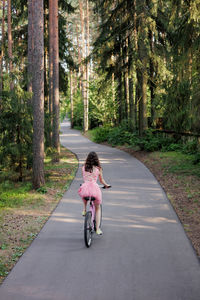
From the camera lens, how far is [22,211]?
9.43m

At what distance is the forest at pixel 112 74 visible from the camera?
36.3 ft

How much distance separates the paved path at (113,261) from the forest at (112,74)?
388cm

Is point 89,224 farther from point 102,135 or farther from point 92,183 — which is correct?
point 102,135

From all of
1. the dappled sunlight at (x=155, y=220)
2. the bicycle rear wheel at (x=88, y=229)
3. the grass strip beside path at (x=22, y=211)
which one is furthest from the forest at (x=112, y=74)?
the bicycle rear wheel at (x=88, y=229)

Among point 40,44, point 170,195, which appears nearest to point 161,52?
point 40,44

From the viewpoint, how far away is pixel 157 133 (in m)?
22.4

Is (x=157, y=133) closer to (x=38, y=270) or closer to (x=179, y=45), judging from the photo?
(x=179, y=45)

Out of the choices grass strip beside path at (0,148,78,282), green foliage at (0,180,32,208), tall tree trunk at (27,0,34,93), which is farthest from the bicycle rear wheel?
tall tree trunk at (27,0,34,93)

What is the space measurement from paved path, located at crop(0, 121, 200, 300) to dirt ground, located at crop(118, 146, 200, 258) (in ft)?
0.84

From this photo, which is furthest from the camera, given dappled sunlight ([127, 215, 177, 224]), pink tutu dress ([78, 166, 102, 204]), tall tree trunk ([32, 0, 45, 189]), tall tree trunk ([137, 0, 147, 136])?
tall tree trunk ([137, 0, 147, 136])

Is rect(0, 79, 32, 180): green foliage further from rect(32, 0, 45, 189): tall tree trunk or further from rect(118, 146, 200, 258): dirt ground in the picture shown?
rect(118, 146, 200, 258): dirt ground

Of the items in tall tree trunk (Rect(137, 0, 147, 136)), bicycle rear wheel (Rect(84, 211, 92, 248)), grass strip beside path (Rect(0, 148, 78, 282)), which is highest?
tall tree trunk (Rect(137, 0, 147, 136))

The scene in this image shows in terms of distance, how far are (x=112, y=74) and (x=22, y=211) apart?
15.6 m

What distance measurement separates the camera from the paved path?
476 centimetres
